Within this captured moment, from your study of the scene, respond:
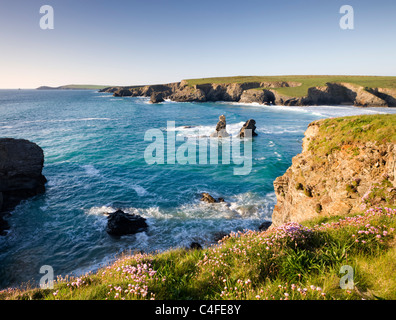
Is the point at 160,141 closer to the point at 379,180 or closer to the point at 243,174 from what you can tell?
the point at 243,174

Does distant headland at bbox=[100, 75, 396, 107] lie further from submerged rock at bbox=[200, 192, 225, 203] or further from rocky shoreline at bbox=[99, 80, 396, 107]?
submerged rock at bbox=[200, 192, 225, 203]

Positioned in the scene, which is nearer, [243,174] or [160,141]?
[243,174]

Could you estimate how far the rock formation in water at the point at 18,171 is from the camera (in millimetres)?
25812

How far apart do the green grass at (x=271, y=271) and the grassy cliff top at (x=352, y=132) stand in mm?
7386

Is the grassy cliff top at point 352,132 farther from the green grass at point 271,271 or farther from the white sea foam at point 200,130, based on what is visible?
the white sea foam at point 200,130

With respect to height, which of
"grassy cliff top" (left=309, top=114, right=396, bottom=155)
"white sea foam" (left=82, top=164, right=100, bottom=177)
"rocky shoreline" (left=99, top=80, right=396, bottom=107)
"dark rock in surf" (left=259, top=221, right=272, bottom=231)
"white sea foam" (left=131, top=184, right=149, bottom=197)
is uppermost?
"rocky shoreline" (left=99, top=80, right=396, bottom=107)

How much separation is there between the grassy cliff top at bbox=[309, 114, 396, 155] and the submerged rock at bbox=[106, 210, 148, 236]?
56.3 ft

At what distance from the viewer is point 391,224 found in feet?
20.6

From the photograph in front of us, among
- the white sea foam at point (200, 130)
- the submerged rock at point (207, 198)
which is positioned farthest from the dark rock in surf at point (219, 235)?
the white sea foam at point (200, 130)

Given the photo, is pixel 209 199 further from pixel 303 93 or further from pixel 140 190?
pixel 303 93

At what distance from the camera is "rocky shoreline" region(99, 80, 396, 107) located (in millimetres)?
103181

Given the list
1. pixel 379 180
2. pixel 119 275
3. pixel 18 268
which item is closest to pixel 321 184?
pixel 379 180

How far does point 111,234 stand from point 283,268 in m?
18.8

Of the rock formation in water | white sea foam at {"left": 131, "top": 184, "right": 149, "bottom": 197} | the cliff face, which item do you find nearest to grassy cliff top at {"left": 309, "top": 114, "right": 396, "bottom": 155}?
the cliff face
